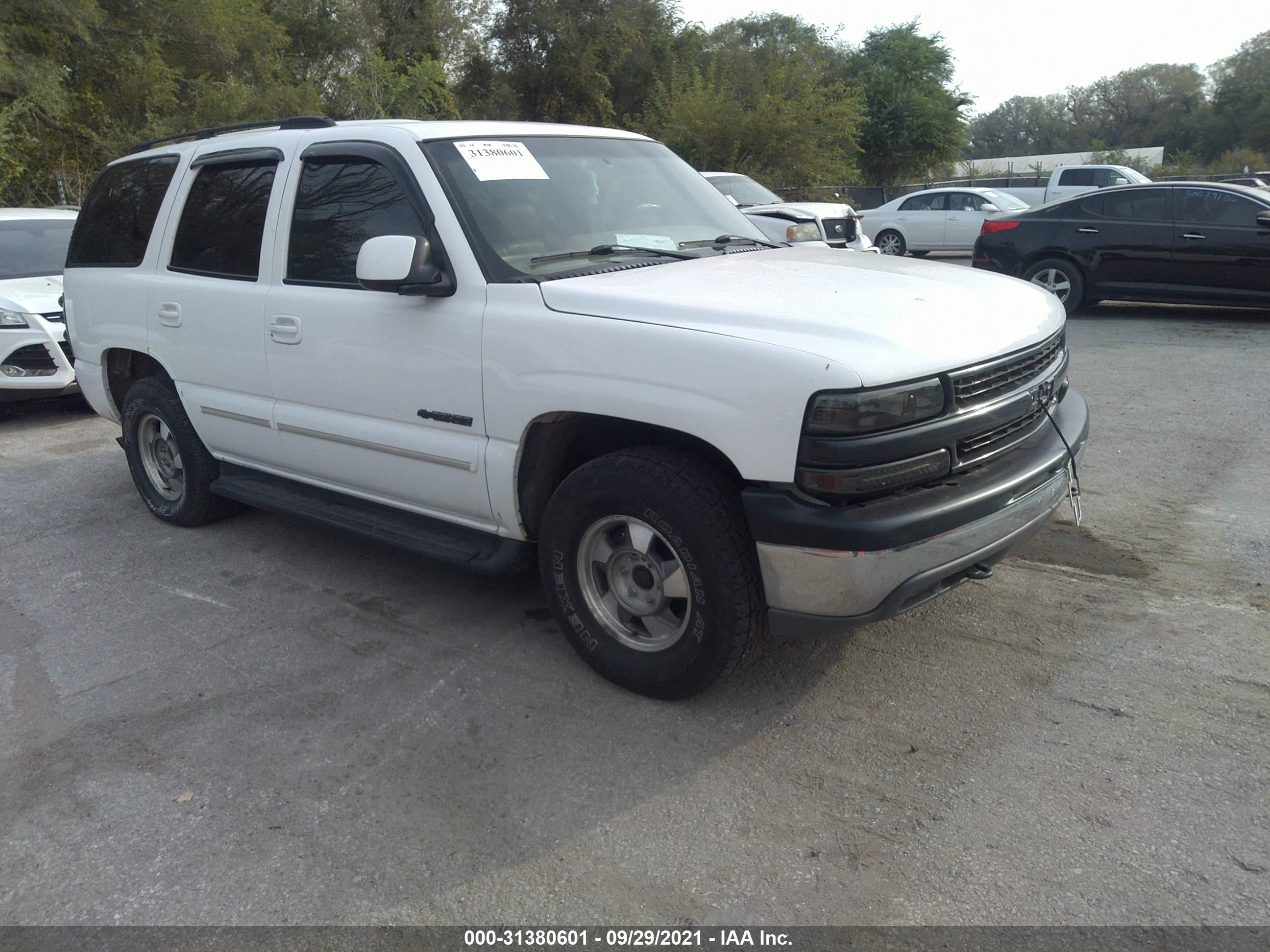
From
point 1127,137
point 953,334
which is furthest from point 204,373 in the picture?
point 1127,137

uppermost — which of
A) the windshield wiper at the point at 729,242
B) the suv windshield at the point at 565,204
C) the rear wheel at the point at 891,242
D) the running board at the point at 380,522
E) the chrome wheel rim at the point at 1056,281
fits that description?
the suv windshield at the point at 565,204

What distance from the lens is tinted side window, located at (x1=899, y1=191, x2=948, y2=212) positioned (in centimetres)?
2098

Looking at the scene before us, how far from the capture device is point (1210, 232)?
34.3ft

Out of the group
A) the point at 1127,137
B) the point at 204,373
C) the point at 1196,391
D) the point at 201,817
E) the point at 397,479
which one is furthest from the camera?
the point at 1127,137

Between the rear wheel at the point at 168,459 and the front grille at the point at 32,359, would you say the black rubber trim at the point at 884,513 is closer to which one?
the rear wheel at the point at 168,459

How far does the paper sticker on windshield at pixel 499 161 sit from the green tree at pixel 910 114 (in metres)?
37.3

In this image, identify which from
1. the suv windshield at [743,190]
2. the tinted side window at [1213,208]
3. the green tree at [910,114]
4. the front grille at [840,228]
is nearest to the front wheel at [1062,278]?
the tinted side window at [1213,208]

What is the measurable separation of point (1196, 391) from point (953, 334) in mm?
5558

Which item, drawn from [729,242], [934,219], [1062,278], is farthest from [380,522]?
[934,219]

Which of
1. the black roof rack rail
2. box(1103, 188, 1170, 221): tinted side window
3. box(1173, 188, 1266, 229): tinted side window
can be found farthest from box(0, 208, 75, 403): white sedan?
box(1173, 188, 1266, 229): tinted side window

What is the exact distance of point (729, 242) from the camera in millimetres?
4492

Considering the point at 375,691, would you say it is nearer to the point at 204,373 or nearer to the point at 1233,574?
the point at 204,373

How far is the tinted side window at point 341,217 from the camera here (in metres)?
4.11

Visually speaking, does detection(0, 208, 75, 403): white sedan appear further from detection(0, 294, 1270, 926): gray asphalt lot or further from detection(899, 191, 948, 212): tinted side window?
detection(899, 191, 948, 212): tinted side window
